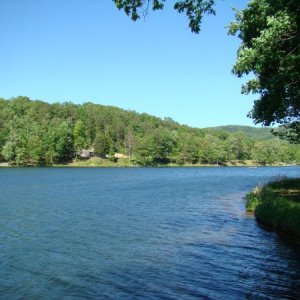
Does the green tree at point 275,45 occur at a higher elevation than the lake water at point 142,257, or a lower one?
higher

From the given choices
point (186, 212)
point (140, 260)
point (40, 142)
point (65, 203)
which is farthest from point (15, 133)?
point (140, 260)

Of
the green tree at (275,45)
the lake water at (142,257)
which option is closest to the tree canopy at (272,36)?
the green tree at (275,45)

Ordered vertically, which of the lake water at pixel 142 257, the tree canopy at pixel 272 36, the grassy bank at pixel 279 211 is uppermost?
the tree canopy at pixel 272 36

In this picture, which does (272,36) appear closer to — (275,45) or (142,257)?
(275,45)

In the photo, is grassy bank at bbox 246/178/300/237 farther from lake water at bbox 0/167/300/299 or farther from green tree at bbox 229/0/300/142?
green tree at bbox 229/0/300/142

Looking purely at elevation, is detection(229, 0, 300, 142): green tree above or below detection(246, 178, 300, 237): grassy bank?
above

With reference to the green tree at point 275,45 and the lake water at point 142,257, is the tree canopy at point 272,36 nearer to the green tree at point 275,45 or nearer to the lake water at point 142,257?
the green tree at point 275,45

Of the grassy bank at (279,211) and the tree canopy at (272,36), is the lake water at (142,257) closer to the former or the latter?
the grassy bank at (279,211)

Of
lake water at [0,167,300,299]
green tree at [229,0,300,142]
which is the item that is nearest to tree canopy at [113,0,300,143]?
green tree at [229,0,300,142]

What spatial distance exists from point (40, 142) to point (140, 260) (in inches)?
6416

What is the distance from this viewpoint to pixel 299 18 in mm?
15539

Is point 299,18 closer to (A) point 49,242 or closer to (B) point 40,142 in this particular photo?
(A) point 49,242

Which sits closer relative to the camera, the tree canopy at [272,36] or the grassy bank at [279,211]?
the tree canopy at [272,36]

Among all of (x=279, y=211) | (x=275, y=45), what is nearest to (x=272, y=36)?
(x=275, y=45)
